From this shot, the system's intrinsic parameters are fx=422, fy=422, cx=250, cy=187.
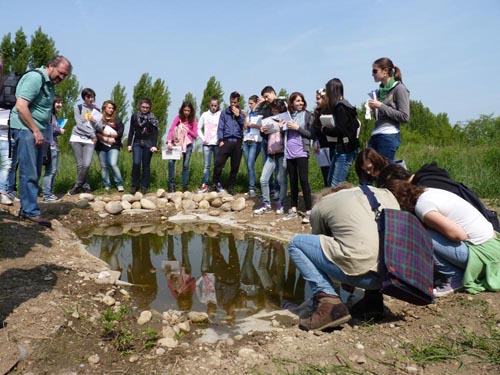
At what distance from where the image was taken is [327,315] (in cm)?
280

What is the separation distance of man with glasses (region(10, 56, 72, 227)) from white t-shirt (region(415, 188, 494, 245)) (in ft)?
12.6

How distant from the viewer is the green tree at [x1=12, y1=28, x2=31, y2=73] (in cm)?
1727

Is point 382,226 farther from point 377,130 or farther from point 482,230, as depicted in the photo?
point 377,130

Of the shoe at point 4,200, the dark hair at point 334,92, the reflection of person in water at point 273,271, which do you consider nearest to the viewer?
the reflection of person in water at point 273,271

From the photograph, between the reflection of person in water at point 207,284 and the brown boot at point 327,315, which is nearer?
the brown boot at point 327,315

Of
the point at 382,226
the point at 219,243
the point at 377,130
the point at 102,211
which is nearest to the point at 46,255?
the point at 219,243

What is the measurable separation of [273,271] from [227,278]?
0.54 m

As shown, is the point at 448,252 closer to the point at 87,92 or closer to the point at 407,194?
the point at 407,194

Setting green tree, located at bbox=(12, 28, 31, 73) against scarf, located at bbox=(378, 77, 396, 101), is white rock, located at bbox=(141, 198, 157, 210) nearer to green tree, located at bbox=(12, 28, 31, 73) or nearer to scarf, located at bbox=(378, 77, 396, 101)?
scarf, located at bbox=(378, 77, 396, 101)

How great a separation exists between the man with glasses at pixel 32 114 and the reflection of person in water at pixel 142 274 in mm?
1362

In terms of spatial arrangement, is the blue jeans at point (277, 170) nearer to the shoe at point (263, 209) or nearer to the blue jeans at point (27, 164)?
the shoe at point (263, 209)

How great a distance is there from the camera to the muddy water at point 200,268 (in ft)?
→ 11.7

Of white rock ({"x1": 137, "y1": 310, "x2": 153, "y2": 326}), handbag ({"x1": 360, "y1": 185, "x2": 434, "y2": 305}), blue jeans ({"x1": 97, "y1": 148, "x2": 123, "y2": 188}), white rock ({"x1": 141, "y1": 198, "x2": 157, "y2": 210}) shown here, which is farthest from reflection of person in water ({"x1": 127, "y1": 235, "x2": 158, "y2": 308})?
blue jeans ({"x1": 97, "y1": 148, "x2": 123, "y2": 188})

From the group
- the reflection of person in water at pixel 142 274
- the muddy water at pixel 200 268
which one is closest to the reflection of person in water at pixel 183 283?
the muddy water at pixel 200 268
